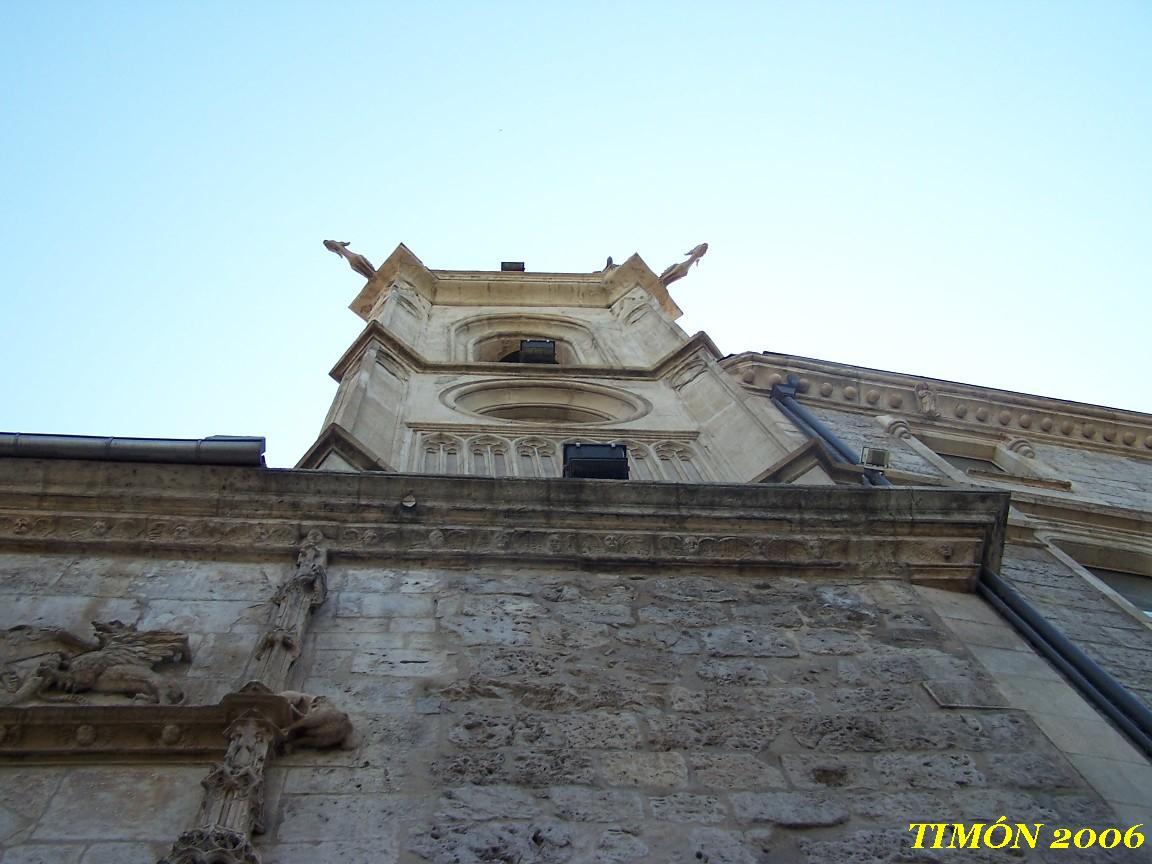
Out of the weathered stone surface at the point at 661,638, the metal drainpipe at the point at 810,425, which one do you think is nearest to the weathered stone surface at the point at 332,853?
the weathered stone surface at the point at 661,638

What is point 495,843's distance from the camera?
5.79 m

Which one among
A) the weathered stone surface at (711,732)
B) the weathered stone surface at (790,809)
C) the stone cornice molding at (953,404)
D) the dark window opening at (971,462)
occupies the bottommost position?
the weathered stone surface at (790,809)

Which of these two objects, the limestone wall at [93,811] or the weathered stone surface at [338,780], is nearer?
the limestone wall at [93,811]

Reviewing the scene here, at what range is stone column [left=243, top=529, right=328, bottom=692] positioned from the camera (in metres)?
6.78

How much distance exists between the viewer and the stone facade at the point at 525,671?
19.5 ft

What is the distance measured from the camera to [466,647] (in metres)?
7.42

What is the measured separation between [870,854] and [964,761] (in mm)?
1136

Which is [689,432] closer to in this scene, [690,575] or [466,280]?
[690,575]

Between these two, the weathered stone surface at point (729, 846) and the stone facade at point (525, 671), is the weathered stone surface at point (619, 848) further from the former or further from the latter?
the weathered stone surface at point (729, 846)

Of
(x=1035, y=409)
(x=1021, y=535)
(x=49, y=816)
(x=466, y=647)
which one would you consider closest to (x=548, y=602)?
(x=466, y=647)

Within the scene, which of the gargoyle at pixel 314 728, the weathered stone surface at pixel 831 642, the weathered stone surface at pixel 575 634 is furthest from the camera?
the weathered stone surface at pixel 831 642

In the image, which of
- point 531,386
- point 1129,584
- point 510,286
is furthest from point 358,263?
point 1129,584

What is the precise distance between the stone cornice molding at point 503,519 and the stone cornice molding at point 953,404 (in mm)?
7748

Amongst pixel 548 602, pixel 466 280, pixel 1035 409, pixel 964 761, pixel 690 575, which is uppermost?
pixel 466 280
